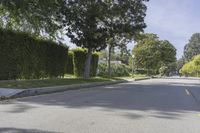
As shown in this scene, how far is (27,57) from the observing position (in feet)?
92.3

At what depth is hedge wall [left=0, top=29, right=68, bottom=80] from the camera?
25.5 meters

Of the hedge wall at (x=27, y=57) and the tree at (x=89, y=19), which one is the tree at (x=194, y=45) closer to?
the tree at (x=89, y=19)

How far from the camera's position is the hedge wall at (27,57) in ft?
83.5

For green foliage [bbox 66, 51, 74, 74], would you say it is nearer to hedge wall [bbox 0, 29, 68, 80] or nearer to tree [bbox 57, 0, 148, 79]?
tree [bbox 57, 0, 148, 79]

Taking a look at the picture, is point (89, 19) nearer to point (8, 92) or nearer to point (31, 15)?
point (31, 15)

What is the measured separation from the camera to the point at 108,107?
595 inches

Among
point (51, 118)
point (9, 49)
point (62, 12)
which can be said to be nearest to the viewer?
point (51, 118)

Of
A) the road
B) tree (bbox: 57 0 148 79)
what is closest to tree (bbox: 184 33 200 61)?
tree (bbox: 57 0 148 79)

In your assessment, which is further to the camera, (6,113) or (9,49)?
(9,49)

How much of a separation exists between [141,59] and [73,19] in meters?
62.2

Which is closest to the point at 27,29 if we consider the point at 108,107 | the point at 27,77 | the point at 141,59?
the point at 27,77

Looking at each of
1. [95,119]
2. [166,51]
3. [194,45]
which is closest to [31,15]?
[95,119]

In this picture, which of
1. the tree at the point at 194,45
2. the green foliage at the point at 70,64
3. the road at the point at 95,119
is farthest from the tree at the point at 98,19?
the tree at the point at 194,45

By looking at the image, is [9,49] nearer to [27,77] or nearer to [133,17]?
[27,77]
